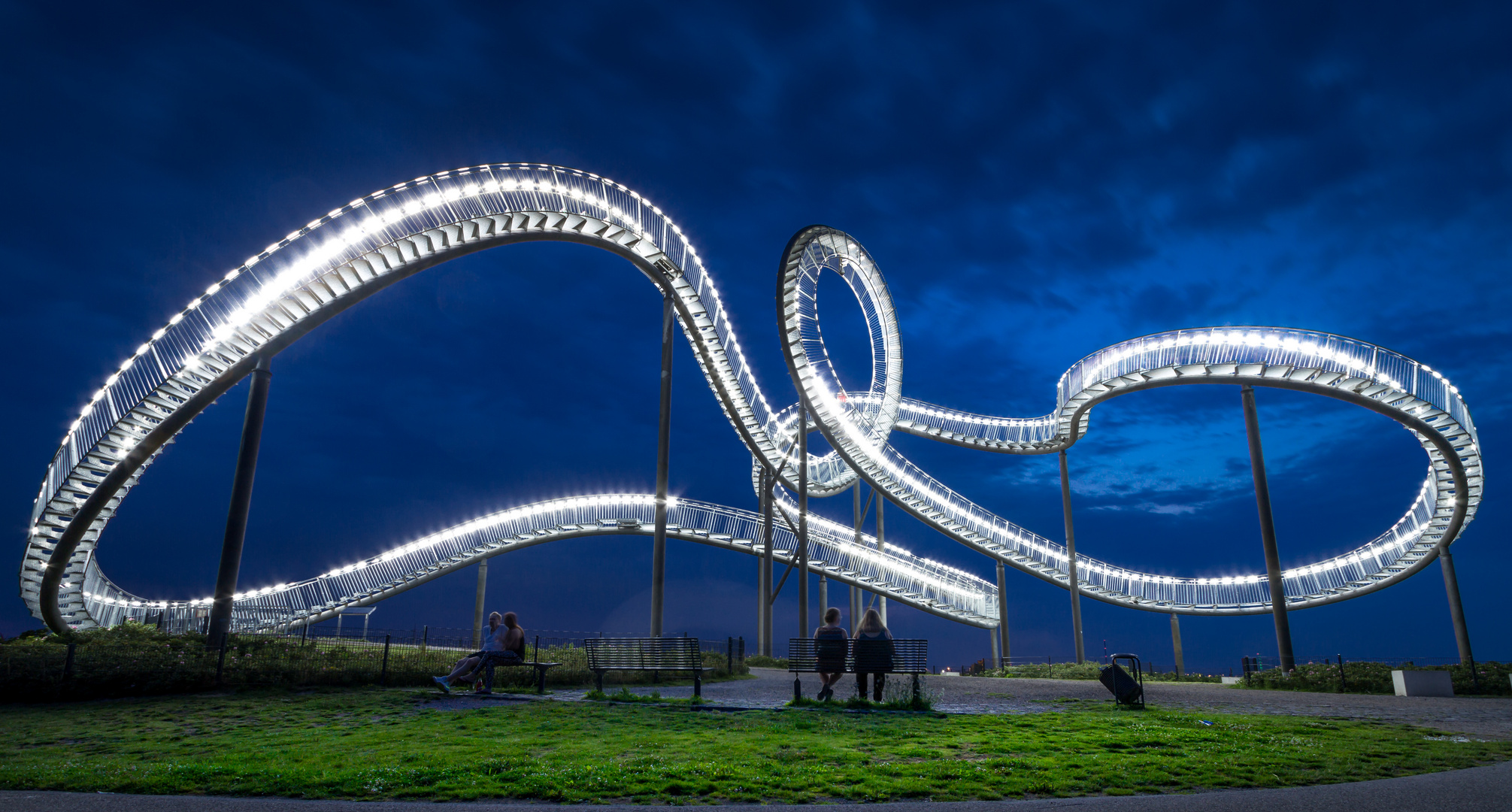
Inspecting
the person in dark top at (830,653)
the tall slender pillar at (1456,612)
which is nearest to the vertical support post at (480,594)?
the person in dark top at (830,653)

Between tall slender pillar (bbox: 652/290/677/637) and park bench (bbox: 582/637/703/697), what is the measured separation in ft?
24.7

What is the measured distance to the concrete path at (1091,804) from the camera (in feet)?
18.3

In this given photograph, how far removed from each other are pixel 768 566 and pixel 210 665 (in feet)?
59.2

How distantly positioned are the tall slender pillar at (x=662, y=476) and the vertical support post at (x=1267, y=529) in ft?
61.8

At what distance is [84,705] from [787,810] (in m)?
13.0

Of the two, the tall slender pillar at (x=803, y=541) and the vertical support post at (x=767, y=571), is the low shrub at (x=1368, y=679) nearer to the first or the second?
the tall slender pillar at (x=803, y=541)

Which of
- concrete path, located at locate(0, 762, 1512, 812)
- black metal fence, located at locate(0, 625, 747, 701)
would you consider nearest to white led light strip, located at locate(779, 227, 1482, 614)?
black metal fence, located at locate(0, 625, 747, 701)

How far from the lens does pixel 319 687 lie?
1452 centimetres

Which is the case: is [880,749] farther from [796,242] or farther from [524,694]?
[796,242]

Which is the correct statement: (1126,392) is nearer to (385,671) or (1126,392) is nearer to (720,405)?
(720,405)

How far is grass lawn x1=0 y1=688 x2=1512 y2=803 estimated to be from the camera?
626 cm

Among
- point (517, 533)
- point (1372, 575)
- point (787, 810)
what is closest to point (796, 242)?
point (517, 533)

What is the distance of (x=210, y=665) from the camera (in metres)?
14.1

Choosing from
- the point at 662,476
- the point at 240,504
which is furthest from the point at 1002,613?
the point at 240,504
